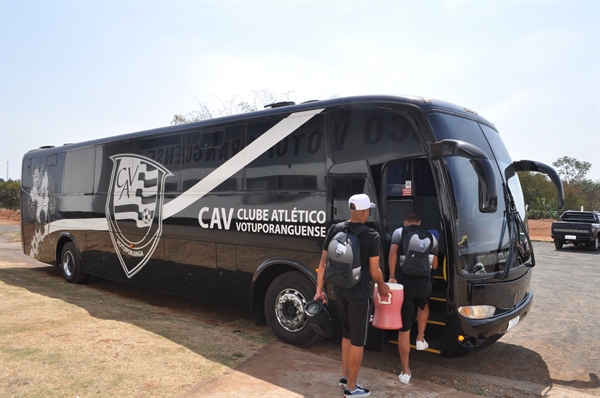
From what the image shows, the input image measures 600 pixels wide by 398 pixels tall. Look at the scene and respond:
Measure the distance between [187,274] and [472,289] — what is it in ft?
15.4

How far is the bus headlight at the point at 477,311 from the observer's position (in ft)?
16.8

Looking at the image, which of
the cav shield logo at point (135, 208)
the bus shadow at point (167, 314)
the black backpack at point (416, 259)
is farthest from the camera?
the cav shield logo at point (135, 208)

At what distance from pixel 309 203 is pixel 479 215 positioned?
203 cm

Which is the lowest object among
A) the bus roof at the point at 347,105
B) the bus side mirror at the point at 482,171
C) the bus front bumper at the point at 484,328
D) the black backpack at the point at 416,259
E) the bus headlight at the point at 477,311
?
the bus front bumper at the point at 484,328

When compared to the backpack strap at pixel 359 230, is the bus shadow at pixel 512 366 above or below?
below

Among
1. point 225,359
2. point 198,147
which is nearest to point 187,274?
point 198,147

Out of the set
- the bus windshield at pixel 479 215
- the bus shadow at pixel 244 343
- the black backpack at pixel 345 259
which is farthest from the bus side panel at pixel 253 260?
the bus windshield at pixel 479 215

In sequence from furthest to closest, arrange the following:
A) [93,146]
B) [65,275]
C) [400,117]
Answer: [65,275]
[93,146]
[400,117]

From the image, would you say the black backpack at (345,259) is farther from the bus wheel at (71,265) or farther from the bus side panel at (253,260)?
the bus wheel at (71,265)

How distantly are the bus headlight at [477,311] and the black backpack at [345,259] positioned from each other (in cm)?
142

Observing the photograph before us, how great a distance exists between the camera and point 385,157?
5574 millimetres

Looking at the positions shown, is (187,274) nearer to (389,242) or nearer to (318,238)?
(318,238)

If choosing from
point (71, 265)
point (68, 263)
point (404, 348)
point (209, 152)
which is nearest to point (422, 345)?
point (404, 348)

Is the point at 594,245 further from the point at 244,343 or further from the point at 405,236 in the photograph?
the point at 244,343
